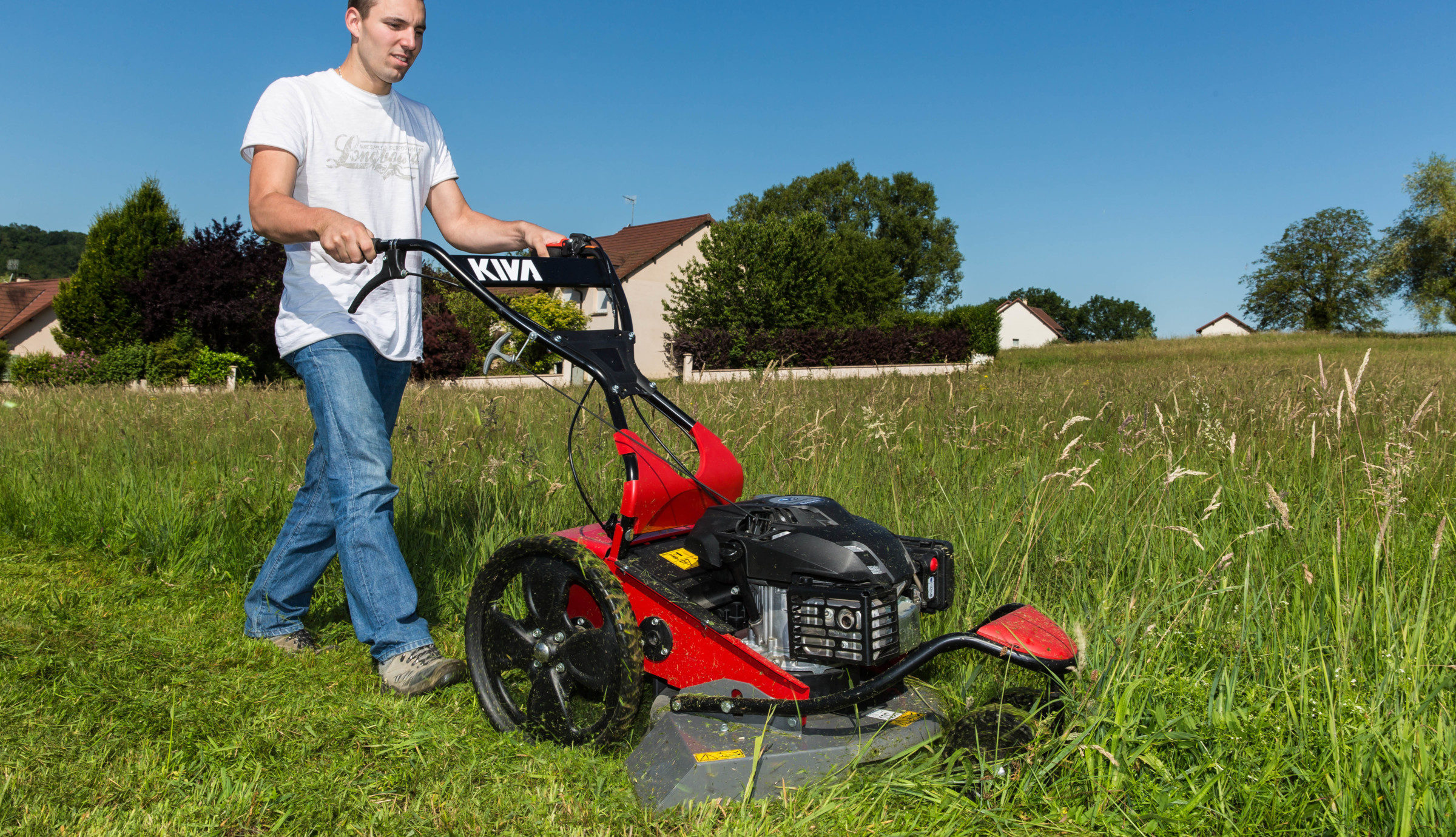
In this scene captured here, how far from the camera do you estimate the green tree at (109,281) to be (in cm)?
2167

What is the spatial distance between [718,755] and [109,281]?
83.1 ft

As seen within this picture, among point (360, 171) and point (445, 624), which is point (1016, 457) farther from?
point (360, 171)

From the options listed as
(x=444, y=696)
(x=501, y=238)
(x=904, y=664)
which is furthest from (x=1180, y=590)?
(x=501, y=238)

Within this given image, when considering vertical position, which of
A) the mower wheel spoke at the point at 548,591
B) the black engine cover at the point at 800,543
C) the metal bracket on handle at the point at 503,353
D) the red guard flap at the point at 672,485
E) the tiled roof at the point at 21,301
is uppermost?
the tiled roof at the point at 21,301

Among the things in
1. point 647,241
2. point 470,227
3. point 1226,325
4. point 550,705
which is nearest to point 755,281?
point 647,241

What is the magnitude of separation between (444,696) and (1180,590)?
223cm

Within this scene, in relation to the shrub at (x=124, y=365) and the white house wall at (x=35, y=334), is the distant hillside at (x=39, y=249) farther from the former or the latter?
the shrub at (x=124, y=365)

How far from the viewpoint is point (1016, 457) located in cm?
432

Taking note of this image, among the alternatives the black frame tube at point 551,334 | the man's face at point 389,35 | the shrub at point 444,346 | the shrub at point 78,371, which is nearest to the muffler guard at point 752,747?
the black frame tube at point 551,334

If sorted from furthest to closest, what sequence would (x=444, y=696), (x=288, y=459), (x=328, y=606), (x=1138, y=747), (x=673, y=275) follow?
(x=673, y=275)
(x=288, y=459)
(x=328, y=606)
(x=444, y=696)
(x=1138, y=747)

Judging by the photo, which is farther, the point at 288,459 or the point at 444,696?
the point at 288,459

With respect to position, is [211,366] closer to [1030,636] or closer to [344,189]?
[344,189]

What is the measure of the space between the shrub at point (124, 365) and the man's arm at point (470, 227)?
68.4ft

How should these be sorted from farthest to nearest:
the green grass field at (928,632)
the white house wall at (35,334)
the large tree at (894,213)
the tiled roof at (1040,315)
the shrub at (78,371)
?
the tiled roof at (1040,315), the large tree at (894,213), the white house wall at (35,334), the shrub at (78,371), the green grass field at (928,632)
